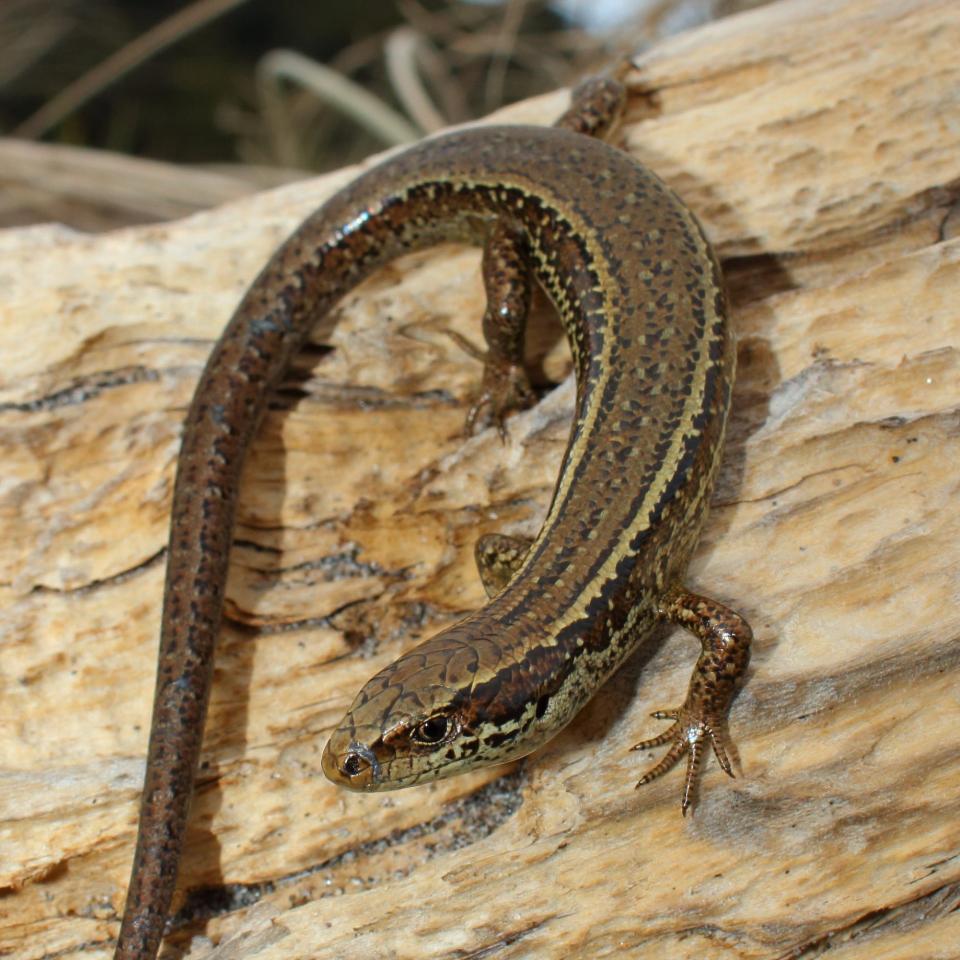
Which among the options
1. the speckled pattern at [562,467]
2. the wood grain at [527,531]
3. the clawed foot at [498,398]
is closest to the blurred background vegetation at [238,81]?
the wood grain at [527,531]

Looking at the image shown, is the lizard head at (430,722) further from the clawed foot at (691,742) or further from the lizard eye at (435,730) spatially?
the clawed foot at (691,742)

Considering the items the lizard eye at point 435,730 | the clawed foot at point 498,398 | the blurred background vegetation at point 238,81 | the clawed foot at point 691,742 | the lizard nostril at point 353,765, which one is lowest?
the clawed foot at point 691,742

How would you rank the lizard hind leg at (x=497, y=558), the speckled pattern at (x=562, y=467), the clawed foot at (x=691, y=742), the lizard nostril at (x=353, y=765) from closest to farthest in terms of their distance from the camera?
the lizard nostril at (x=353, y=765), the speckled pattern at (x=562, y=467), the clawed foot at (x=691, y=742), the lizard hind leg at (x=497, y=558)

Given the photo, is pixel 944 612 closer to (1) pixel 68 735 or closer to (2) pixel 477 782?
(2) pixel 477 782

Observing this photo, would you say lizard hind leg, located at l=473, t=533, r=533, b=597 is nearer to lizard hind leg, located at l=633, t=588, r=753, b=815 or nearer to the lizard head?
the lizard head

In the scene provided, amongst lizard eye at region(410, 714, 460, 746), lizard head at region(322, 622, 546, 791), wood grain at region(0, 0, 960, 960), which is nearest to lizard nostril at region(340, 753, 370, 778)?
lizard head at region(322, 622, 546, 791)
